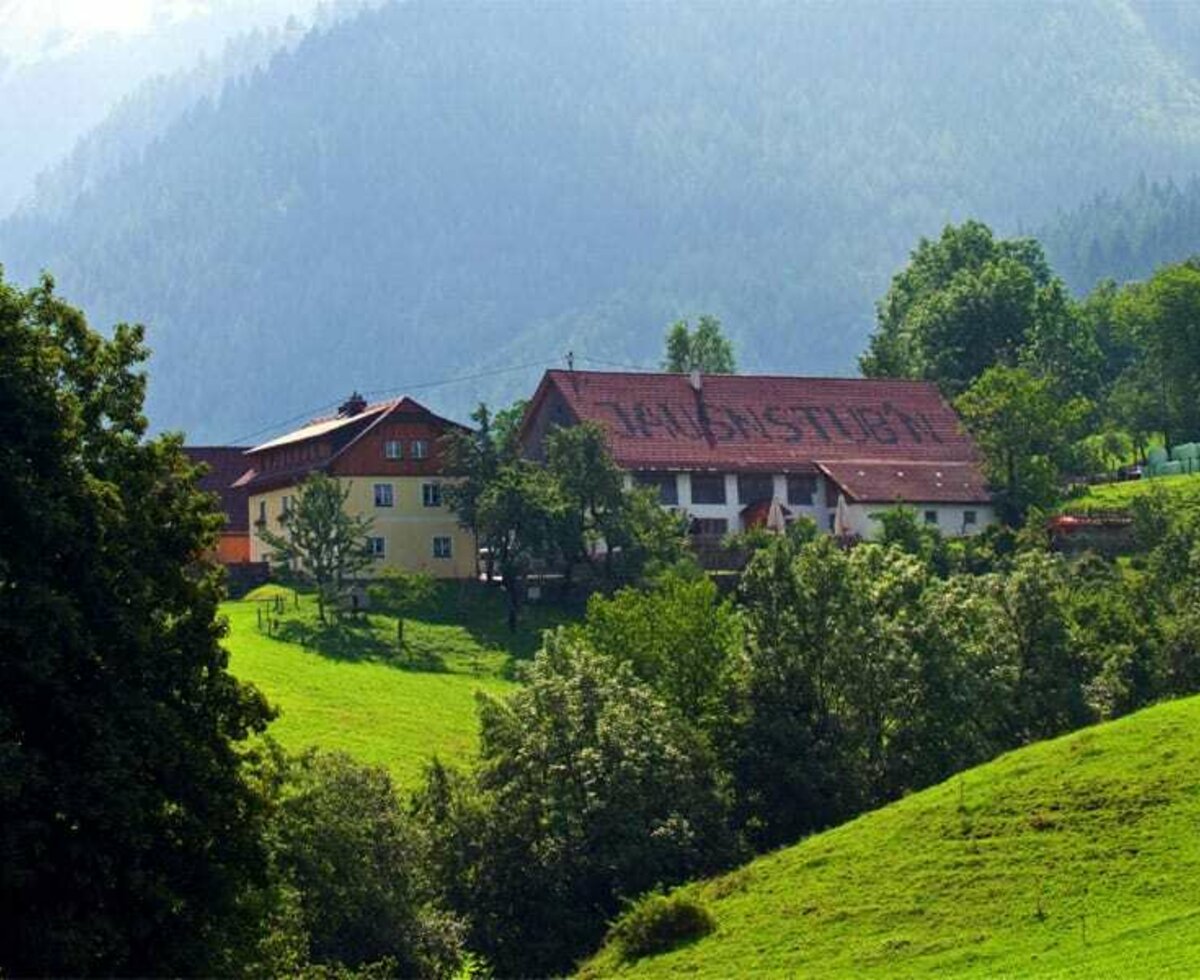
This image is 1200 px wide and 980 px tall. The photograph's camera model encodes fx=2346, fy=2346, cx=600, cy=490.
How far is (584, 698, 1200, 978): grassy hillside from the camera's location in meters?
43.2

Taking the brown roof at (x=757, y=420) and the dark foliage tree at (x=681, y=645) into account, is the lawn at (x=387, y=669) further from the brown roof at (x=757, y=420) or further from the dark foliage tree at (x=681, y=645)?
the brown roof at (x=757, y=420)

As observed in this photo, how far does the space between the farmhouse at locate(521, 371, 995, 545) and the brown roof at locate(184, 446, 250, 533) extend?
59.6 feet

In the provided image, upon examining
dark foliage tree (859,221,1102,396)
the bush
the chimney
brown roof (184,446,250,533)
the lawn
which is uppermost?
dark foliage tree (859,221,1102,396)

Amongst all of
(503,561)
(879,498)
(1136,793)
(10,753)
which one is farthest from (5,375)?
(879,498)

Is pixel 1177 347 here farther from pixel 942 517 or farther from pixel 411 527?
pixel 411 527

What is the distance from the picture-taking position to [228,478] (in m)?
130

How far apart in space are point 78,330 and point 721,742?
29727 mm

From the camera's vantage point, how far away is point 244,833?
35.2 metres

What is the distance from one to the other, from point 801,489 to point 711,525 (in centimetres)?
510

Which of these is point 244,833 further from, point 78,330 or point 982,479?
point 982,479

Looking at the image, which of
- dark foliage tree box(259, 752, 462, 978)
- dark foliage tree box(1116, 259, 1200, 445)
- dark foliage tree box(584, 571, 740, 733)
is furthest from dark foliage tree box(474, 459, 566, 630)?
dark foliage tree box(1116, 259, 1200, 445)

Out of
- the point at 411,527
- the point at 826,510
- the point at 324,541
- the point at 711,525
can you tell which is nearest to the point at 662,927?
the point at 324,541

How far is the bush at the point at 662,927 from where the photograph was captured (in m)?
50.1

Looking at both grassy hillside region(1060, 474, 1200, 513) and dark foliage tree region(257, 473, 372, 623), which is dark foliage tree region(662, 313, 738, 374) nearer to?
grassy hillside region(1060, 474, 1200, 513)
